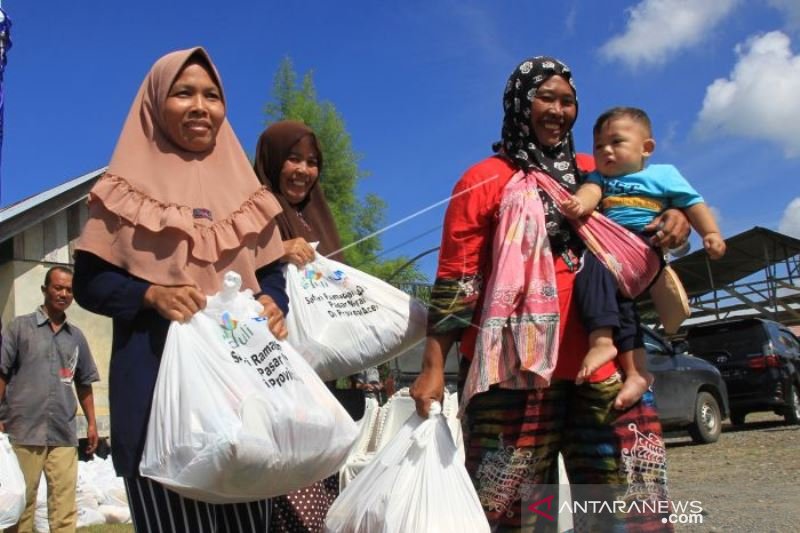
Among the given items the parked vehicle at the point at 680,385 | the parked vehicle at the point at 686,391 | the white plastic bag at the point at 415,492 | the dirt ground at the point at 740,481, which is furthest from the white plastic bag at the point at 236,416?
the parked vehicle at the point at 686,391

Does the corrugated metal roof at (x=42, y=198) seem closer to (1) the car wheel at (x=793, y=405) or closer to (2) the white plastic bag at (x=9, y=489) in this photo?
(2) the white plastic bag at (x=9, y=489)

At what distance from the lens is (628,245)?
249cm

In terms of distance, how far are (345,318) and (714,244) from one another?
3.88 ft

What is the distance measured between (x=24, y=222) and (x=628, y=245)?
8501mm

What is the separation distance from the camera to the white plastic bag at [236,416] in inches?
74.5

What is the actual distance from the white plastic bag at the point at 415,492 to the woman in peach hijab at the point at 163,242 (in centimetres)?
27

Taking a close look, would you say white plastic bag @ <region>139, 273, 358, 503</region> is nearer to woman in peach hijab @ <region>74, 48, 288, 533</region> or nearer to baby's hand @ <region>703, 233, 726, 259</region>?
woman in peach hijab @ <region>74, 48, 288, 533</region>

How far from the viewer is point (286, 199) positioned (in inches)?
122

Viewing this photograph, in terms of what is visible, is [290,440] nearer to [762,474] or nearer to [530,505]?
[530,505]

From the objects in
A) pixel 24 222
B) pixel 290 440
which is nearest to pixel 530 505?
pixel 290 440

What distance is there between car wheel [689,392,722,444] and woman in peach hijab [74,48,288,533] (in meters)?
10.4

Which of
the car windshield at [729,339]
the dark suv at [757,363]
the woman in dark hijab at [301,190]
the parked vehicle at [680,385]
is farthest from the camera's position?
the car windshield at [729,339]

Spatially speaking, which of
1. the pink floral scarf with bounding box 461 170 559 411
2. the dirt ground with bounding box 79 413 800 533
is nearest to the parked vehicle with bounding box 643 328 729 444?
the dirt ground with bounding box 79 413 800 533

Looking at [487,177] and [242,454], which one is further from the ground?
[487,177]
